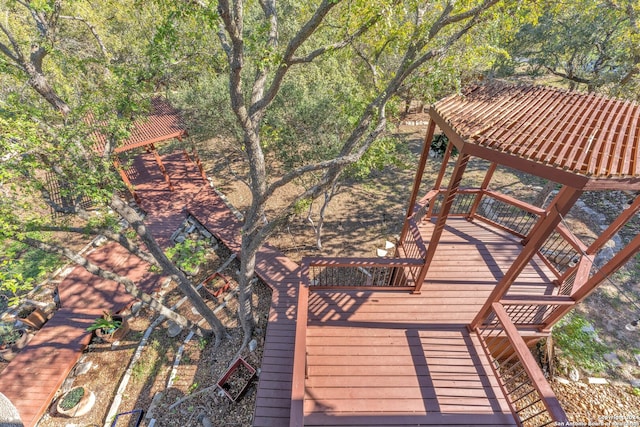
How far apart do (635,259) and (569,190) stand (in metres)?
9.41

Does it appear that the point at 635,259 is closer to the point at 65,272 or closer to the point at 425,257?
the point at 425,257

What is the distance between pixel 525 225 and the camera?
8656mm

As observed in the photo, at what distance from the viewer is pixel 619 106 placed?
4.67 meters

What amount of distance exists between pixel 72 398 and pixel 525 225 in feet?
46.3

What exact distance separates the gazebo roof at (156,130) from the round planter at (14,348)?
23.5ft

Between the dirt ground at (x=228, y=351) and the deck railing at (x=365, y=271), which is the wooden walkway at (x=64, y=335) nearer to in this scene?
the dirt ground at (x=228, y=351)

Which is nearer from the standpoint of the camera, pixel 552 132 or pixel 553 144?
pixel 553 144

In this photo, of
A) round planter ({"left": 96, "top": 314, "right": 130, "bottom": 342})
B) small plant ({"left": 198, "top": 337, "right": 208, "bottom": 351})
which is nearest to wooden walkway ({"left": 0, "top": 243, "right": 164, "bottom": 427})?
round planter ({"left": 96, "top": 314, "right": 130, "bottom": 342})

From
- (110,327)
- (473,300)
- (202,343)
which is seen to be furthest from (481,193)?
(110,327)

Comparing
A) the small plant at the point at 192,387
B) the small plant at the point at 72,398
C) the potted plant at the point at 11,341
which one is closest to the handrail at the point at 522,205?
the small plant at the point at 192,387

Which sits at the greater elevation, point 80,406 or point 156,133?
point 156,133

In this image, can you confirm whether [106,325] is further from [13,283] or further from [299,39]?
[299,39]

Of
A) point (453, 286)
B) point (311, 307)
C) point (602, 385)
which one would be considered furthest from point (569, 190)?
point (602, 385)

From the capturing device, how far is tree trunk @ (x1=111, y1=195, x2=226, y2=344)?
5.64 m
